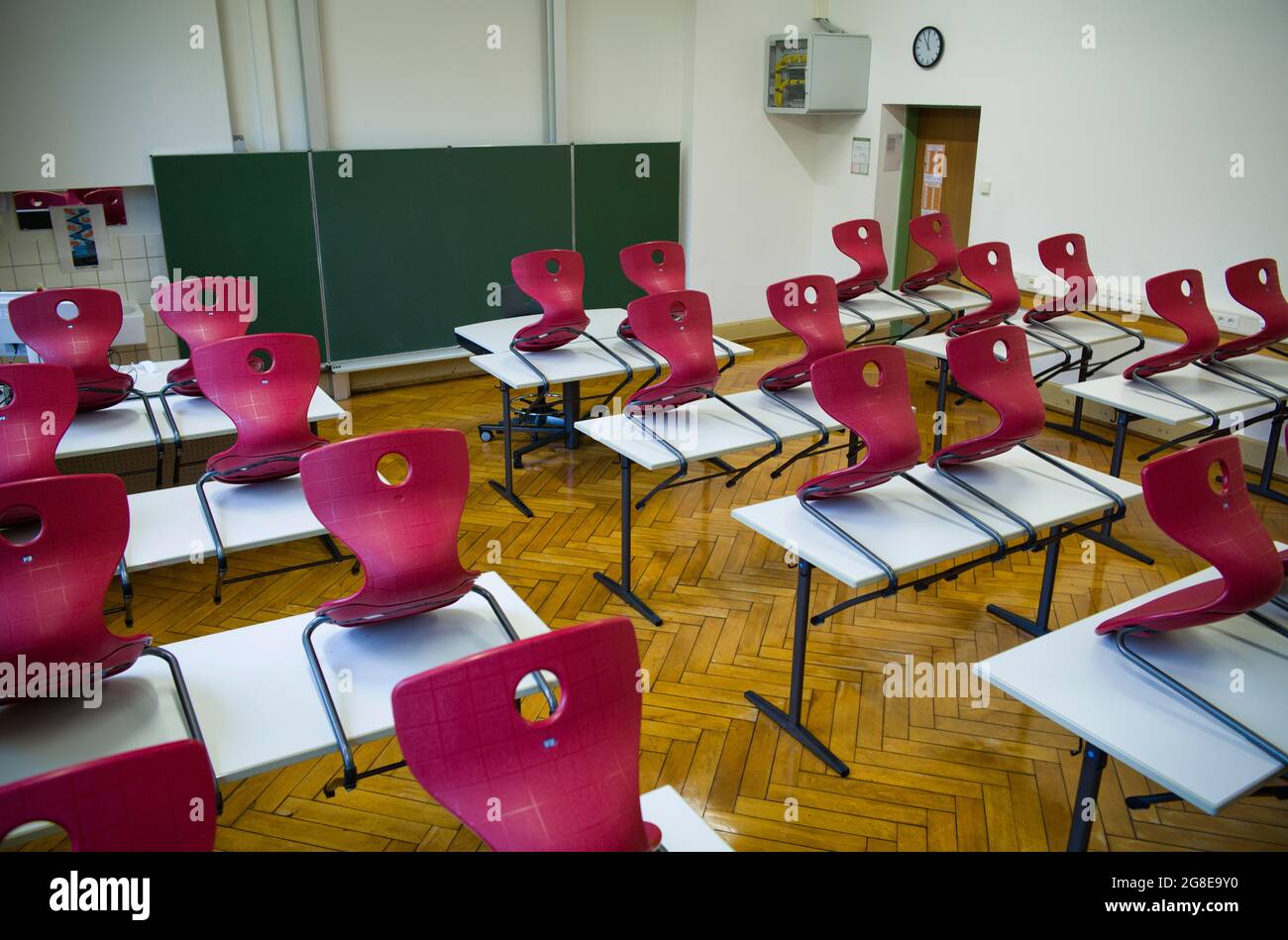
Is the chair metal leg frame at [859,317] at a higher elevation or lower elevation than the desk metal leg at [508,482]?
higher

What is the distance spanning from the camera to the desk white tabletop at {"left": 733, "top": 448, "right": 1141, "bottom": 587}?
317cm

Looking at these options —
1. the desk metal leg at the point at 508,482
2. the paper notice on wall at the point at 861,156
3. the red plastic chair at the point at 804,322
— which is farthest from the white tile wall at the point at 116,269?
the paper notice on wall at the point at 861,156

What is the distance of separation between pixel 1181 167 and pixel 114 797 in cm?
672

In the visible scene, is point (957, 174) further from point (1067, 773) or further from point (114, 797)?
point (114, 797)

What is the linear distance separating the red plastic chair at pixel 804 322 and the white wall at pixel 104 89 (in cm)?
399

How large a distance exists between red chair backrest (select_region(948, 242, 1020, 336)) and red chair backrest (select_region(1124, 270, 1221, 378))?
95 centimetres

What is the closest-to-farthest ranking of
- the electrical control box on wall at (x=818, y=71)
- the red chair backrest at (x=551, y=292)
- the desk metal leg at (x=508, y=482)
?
the red chair backrest at (x=551, y=292) < the desk metal leg at (x=508, y=482) < the electrical control box on wall at (x=818, y=71)

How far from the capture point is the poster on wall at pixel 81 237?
6.21m

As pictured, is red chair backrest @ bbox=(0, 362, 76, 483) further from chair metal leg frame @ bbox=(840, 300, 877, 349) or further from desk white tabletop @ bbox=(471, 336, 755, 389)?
chair metal leg frame @ bbox=(840, 300, 877, 349)

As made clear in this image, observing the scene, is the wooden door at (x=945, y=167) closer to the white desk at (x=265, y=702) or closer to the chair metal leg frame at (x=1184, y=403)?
the chair metal leg frame at (x=1184, y=403)

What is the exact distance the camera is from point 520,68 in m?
7.54

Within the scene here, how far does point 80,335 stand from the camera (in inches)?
171

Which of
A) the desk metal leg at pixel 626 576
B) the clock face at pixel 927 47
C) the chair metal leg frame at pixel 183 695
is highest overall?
the clock face at pixel 927 47
